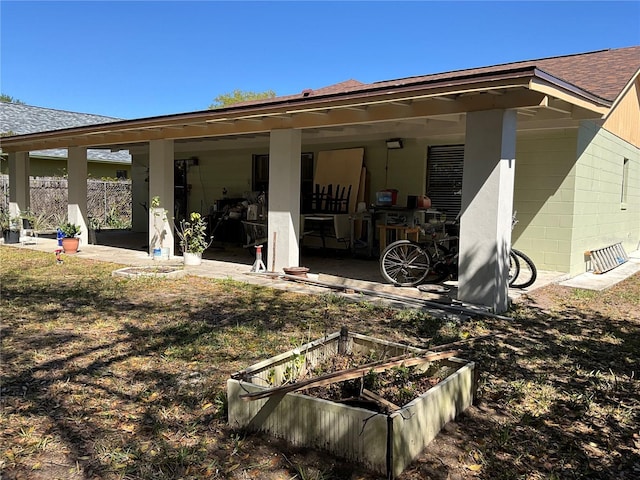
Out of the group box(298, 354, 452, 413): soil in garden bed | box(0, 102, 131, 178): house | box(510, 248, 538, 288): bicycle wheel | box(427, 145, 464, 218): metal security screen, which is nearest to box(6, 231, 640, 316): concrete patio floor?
box(510, 248, 538, 288): bicycle wheel

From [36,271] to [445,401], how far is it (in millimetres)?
7048

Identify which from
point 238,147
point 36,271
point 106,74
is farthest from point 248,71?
point 36,271

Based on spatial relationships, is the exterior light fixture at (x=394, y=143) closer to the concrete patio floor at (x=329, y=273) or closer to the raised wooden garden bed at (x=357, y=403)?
the concrete patio floor at (x=329, y=273)

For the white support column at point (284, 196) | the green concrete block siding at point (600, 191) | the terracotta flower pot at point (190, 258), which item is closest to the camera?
the white support column at point (284, 196)

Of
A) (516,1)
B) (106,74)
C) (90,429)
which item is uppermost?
(106,74)

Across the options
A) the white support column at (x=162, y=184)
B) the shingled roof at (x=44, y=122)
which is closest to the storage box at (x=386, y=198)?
the white support column at (x=162, y=184)

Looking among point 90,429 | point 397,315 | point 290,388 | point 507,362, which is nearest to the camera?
point 290,388

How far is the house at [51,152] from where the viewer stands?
66.9ft

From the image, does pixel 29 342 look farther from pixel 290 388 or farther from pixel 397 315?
pixel 397 315

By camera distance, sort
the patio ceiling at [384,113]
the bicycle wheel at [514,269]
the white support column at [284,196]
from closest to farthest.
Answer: the patio ceiling at [384,113], the bicycle wheel at [514,269], the white support column at [284,196]

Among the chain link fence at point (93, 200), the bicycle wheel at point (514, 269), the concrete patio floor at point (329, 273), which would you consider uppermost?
the chain link fence at point (93, 200)

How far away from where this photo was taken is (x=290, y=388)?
249cm

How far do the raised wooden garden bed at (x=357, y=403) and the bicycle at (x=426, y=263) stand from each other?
3.30 metres

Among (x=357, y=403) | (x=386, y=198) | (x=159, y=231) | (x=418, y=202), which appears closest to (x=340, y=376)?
(x=357, y=403)
